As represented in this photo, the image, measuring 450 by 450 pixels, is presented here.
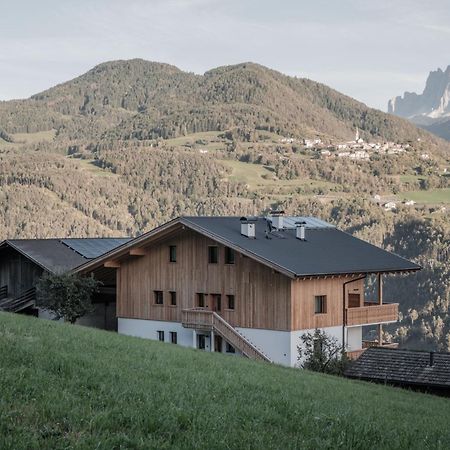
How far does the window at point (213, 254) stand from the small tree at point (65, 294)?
5.97 meters

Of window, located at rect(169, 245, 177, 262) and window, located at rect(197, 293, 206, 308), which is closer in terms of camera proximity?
window, located at rect(197, 293, 206, 308)

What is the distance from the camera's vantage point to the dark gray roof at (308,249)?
129ft

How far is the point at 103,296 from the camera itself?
164 ft

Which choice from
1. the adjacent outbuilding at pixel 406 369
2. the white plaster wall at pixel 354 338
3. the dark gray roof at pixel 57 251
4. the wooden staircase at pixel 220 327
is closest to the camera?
the adjacent outbuilding at pixel 406 369

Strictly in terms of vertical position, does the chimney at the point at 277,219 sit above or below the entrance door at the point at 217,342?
above

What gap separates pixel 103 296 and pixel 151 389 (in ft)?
120

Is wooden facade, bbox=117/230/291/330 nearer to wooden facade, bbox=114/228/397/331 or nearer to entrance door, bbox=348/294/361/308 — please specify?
wooden facade, bbox=114/228/397/331

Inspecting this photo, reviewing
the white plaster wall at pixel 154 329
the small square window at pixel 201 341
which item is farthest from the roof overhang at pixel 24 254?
the small square window at pixel 201 341

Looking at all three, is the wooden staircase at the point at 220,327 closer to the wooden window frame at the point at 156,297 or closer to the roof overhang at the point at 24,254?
the wooden window frame at the point at 156,297

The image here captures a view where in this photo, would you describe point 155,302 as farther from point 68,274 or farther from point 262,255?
point 262,255

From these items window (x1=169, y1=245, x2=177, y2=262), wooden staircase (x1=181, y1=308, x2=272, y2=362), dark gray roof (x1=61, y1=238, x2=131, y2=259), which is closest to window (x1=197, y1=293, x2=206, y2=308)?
wooden staircase (x1=181, y1=308, x2=272, y2=362)

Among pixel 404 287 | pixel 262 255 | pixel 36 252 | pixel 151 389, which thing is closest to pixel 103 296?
pixel 36 252

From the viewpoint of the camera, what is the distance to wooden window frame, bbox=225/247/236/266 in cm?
4181

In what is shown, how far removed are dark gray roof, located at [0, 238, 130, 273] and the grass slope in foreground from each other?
28.3m
